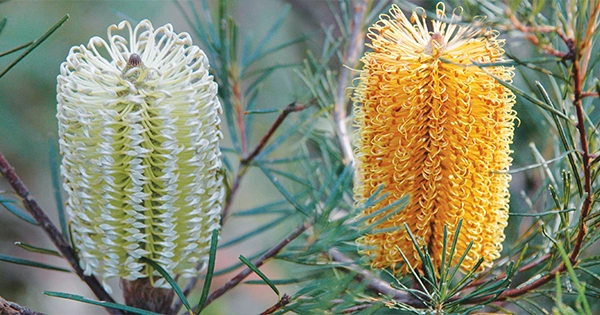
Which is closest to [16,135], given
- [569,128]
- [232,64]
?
[232,64]

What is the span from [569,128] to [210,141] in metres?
0.26

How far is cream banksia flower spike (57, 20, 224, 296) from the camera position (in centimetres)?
42

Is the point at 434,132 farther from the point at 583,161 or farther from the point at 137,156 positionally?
the point at 137,156

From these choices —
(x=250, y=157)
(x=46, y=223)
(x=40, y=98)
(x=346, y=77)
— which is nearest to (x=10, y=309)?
(x=46, y=223)

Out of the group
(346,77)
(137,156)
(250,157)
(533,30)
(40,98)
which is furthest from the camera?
(40,98)

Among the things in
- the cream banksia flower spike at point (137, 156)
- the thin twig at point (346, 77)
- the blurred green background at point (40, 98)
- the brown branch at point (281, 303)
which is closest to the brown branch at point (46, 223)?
Result: the cream banksia flower spike at point (137, 156)

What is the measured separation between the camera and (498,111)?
43 cm

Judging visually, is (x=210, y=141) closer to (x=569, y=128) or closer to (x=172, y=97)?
(x=172, y=97)

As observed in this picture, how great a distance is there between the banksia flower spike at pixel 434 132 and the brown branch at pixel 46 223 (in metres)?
0.23

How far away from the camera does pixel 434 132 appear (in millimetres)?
423

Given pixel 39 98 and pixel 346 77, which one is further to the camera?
pixel 39 98

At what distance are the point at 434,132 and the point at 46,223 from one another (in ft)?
1.02

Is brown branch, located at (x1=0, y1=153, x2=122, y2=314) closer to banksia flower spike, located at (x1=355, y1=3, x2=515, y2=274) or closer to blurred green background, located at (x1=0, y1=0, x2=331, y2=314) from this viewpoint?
banksia flower spike, located at (x1=355, y1=3, x2=515, y2=274)

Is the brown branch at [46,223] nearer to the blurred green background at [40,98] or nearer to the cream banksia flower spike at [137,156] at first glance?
the cream banksia flower spike at [137,156]
